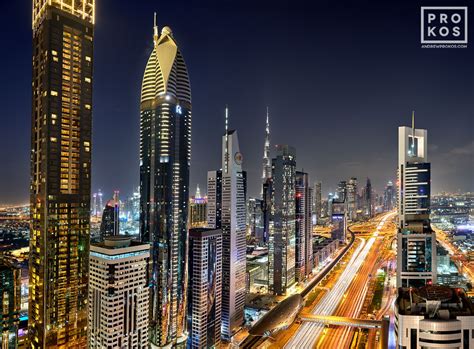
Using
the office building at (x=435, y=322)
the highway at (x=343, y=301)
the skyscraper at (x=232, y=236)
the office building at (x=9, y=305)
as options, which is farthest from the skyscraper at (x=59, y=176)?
the office building at (x=435, y=322)

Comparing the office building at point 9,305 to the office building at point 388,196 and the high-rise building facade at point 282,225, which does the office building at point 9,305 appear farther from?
the office building at point 388,196

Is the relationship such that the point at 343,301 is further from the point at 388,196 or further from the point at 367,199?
the point at 388,196

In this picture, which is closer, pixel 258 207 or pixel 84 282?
pixel 84 282

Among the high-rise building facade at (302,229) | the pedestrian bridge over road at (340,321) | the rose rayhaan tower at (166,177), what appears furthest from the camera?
the high-rise building facade at (302,229)

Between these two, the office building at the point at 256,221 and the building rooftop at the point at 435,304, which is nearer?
the building rooftop at the point at 435,304

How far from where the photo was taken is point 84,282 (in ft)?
53.1

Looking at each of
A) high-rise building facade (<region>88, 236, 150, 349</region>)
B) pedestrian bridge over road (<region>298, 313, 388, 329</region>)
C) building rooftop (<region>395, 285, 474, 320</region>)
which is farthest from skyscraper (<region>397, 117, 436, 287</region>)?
high-rise building facade (<region>88, 236, 150, 349</region>)

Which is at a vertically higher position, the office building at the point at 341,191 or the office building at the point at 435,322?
the office building at the point at 341,191

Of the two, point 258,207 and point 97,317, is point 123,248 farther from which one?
point 258,207

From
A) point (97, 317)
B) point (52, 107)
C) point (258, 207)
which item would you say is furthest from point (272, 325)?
point (258, 207)

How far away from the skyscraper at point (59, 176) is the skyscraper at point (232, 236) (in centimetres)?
1081

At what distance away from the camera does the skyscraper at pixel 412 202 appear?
20.4 m

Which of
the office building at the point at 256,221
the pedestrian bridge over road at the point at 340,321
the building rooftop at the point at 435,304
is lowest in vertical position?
the pedestrian bridge over road at the point at 340,321

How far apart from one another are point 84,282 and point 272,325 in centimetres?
1122
